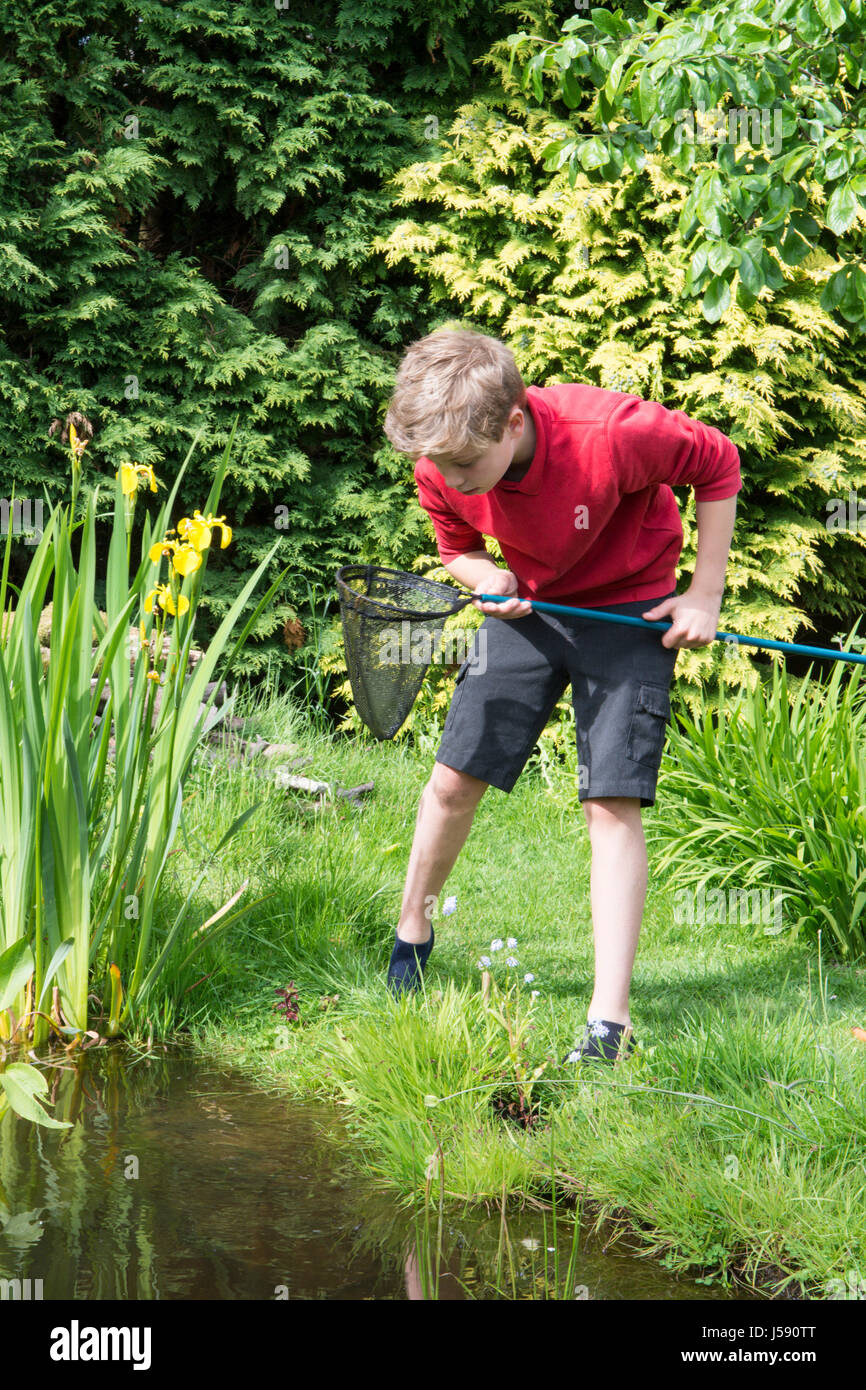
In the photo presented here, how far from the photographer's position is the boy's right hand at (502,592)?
2.40 meters

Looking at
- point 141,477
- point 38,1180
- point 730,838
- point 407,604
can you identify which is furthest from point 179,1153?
point 730,838

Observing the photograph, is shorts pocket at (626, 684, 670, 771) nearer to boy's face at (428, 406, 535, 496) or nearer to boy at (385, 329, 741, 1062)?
boy at (385, 329, 741, 1062)

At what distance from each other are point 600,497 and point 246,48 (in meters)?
4.00

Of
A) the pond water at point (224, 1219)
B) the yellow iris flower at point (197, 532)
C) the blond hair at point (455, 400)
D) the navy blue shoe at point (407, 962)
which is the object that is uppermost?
the blond hair at point (455, 400)

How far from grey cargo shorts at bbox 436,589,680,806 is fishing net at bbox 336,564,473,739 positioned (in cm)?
13

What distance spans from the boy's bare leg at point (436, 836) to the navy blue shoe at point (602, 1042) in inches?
20.7

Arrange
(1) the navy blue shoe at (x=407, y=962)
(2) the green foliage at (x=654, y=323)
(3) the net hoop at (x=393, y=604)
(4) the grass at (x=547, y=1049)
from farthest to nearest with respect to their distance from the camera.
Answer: (2) the green foliage at (x=654, y=323) < (1) the navy blue shoe at (x=407, y=962) < (3) the net hoop at (x=393, y=604) < (4) the grass at (x=547, y=1049)

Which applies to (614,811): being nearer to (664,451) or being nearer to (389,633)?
(389,633)

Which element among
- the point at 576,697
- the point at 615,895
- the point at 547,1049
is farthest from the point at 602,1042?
the point at 576,697

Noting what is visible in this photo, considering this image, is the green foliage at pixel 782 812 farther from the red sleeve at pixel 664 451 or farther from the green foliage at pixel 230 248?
the green foliage at pixel 230 248

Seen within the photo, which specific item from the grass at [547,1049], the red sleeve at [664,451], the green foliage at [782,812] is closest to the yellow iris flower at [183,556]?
the red sleeve at [664,451]

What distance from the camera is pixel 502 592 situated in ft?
8.34

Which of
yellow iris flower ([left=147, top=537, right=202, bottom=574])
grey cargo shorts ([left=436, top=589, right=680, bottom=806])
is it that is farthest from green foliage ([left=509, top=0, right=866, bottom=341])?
yellow iris flower ([left=147, top=537, right=202, bottom=574])

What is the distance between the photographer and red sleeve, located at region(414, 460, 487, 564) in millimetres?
2682
